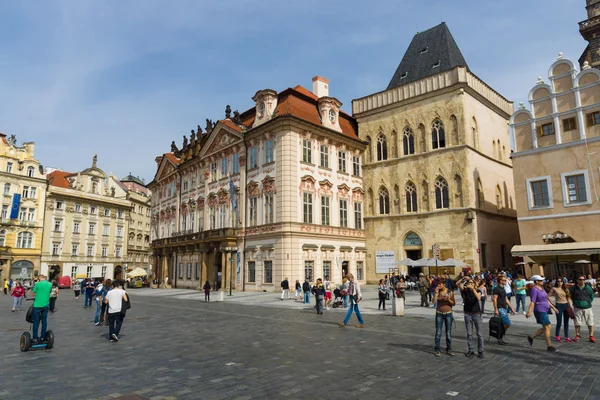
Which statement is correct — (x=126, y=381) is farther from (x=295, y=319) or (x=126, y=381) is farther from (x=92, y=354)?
(x=295, y=319)

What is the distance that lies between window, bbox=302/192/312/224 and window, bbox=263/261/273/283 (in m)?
4.62

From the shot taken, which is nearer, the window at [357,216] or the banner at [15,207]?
the window at [357,216]

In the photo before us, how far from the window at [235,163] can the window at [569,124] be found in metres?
26.4

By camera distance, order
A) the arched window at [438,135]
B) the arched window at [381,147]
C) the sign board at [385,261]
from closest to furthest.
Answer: the sign board at [385,261] < the arched window at [438,135] < the arched window at [381,147]

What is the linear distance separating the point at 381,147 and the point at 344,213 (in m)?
7.61

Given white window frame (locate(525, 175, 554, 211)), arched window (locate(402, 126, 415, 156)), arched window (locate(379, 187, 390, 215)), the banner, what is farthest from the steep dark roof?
the banner

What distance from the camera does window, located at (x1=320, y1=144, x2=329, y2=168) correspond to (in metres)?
36.7

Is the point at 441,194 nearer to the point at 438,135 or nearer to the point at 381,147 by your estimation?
the point at 438,135

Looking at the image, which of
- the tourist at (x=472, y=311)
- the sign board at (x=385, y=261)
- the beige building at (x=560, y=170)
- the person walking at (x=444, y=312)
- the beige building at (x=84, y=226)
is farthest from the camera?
the beige building at (x=84, y=226)

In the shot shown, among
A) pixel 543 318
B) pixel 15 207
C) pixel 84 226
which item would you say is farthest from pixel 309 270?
pixel 84 226

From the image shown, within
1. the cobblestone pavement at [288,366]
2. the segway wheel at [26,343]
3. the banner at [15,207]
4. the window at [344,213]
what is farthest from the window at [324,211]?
the banner at [15,207]

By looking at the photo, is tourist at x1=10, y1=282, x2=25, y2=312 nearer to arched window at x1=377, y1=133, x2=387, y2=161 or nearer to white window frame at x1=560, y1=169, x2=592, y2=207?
arched window at x1=377, y1=133, x2=387, y2=161

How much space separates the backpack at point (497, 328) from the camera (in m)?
10.5

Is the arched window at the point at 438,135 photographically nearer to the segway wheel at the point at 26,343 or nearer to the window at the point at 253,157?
the window at the point at 253,157
